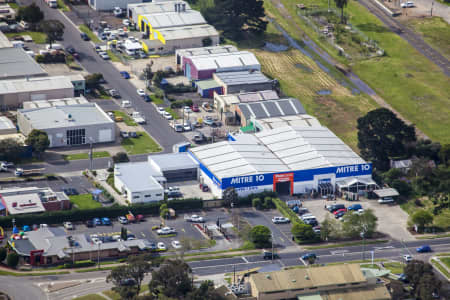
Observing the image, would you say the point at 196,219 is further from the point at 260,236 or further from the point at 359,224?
the point at 359,224

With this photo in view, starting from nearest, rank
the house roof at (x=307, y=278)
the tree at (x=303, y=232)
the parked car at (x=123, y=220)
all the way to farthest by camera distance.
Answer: the house roof at (x=307, y=278) < the tree at (x=303, y=232) < the parked car at (x=123, y=220)

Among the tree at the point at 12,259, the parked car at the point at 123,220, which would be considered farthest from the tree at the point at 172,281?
the parked car at the point at 123,220

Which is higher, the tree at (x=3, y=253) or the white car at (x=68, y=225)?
the tree at (x=3, y=253)

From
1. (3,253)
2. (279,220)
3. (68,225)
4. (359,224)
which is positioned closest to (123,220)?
(68,225)

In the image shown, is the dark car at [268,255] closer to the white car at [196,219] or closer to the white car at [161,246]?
the white car at [161,246]

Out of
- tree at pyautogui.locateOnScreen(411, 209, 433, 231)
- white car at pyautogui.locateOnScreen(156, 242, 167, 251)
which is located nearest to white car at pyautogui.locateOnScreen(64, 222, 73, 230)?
white car at pyautogui.locateOnScreen(156, 242, 167, 251)

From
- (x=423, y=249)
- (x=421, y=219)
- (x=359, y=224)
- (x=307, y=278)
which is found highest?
(x=307, y=278)

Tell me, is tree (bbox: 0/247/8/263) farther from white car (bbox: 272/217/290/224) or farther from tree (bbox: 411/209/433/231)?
tree (bbox: 411/209/433/231)
